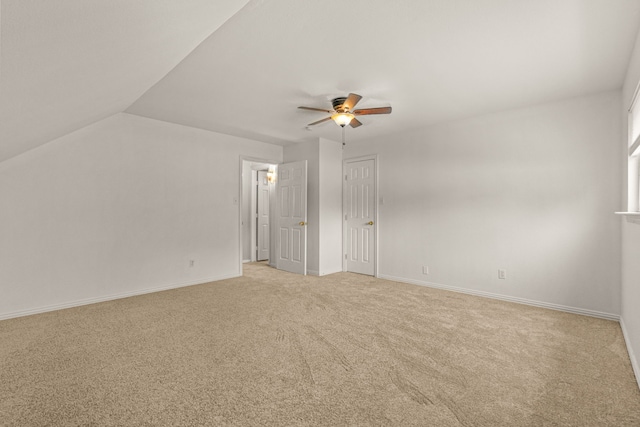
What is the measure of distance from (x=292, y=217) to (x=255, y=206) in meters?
1.71

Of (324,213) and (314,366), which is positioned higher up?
(324,213)

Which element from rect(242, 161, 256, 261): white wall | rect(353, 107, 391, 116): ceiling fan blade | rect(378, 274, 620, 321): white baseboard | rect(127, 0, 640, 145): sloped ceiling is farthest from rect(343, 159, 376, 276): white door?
rect(242, 161, 256, 261): white wall

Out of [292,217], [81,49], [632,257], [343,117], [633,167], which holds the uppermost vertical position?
[343,117]

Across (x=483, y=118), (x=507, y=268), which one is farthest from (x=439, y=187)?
(x=507, y=268)

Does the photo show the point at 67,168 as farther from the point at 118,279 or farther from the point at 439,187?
the point at 439,187

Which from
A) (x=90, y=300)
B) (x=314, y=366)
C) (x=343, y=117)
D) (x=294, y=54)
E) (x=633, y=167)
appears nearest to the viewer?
(x=314, y=366)

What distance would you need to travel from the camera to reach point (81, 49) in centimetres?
151

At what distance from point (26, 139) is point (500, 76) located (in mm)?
4590

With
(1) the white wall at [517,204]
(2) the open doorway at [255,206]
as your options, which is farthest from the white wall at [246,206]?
(1) the white wall at [517,204]

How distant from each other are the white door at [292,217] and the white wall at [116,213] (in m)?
0.97

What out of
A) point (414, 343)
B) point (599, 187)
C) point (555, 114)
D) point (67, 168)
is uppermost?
point (555, 114)

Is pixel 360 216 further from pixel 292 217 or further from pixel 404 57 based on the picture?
pixel 404 57

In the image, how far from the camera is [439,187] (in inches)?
184

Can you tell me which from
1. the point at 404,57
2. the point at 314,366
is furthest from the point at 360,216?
the point at 314,366
